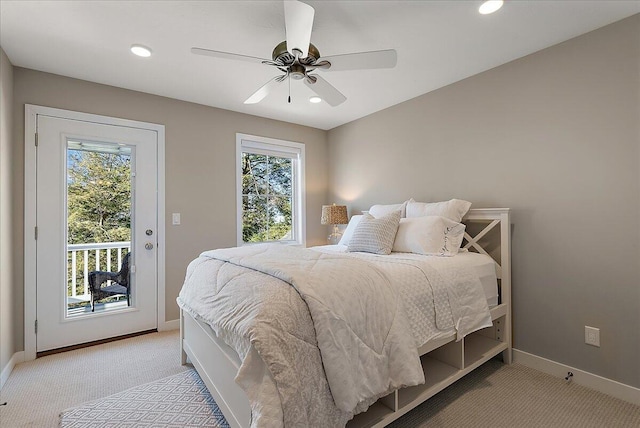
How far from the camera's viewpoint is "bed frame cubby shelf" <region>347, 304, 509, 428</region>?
1.54 metres

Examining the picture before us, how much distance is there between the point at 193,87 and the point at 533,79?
2.99m

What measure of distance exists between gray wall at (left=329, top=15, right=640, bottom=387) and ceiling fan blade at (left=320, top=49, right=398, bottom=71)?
1334 mm

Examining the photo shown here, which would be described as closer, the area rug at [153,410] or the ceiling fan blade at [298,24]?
the ceiling fan blade at [298,24]

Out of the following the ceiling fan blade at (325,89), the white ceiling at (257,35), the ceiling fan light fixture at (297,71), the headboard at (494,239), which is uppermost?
the white ceiling at (257,35)

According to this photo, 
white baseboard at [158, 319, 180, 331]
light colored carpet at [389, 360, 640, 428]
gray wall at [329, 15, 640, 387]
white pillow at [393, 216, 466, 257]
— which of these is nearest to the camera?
light colored carpet at [389, 360, 640, 428]

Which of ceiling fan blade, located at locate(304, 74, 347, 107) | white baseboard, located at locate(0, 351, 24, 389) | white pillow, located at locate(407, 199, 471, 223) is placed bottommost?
white baseboard, located at locate(0, 351, 24, 389)

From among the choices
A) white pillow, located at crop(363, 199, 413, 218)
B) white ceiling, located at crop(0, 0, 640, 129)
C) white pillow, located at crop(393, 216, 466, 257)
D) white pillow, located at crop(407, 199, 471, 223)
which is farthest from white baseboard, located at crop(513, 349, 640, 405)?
white ceiling, located at crop(0, 0, 640, 129)

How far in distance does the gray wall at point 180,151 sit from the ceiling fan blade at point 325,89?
5.76ft

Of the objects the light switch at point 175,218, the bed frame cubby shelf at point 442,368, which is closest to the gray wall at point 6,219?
the light switch at point 175,218

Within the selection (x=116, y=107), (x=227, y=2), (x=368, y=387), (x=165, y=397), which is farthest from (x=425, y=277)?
(x=116, y=107)

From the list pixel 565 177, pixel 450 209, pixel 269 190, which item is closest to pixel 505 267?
pixel 450 209

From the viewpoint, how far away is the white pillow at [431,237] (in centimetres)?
241

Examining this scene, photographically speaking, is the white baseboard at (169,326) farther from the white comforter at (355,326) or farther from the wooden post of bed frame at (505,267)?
the wooden post of bed frame at (505,267)

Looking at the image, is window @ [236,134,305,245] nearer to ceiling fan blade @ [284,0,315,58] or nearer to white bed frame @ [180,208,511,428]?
white bed frame @ [180,208,511,428]
